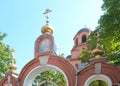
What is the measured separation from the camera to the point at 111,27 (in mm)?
14516

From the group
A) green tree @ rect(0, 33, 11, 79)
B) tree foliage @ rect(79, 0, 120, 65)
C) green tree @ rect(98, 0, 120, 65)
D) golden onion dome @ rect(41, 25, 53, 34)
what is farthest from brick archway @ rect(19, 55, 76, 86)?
green tree @ rect(0, 33, 11, 79)

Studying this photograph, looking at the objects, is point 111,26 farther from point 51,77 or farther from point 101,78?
point 51,77

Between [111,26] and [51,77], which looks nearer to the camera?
[111,26]

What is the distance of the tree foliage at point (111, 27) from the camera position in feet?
47.0

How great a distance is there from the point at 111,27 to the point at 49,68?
13.0 feet

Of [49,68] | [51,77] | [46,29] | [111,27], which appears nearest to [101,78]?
[111,27]

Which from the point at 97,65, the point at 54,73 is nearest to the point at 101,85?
the point at 97,65

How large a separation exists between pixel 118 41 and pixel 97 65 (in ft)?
8.35

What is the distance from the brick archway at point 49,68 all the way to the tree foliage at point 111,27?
2617 millimetres

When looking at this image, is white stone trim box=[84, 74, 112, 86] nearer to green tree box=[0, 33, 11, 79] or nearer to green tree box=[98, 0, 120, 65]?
green tree box=[98, 0, 120, 65]

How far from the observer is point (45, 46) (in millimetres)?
15266

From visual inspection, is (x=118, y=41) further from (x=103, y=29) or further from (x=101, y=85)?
(x=101, y=85)

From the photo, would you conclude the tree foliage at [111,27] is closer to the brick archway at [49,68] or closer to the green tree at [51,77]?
the brick archway at [49,68]

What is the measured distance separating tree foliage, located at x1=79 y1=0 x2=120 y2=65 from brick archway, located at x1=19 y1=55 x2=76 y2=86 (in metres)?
2.62
